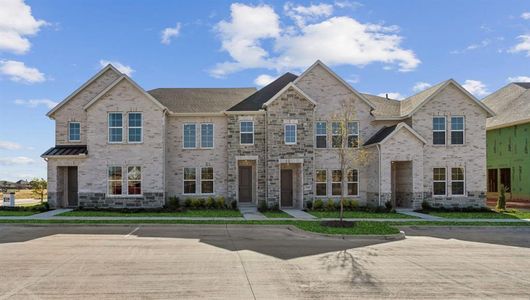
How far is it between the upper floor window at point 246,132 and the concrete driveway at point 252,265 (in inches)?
405

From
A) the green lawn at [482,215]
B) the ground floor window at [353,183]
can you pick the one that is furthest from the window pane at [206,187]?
the green lawn at [482,215]

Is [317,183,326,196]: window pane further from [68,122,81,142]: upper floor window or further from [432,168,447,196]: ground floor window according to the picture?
[68,122,81,142]: upper floor window

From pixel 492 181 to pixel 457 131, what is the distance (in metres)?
12.1

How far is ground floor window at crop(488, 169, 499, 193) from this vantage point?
35.3 m

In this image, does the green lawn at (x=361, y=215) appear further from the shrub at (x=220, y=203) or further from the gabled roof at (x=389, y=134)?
the shrub at (x=220, y=203)

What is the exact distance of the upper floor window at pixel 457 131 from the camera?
87.4 feet

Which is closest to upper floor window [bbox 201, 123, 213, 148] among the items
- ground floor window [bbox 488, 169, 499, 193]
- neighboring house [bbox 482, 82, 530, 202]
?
neighboring house [bbox 482, 82, 530, 202]

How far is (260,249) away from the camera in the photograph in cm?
1311

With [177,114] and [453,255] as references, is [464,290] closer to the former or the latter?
[453,255]

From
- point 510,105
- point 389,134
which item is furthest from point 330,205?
point 510,105

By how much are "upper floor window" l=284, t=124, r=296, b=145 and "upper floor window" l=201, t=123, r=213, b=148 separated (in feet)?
16.0

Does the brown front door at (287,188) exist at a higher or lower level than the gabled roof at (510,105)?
lower

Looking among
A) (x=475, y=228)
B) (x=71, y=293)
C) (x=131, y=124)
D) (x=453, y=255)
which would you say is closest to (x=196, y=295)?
(x=71, y=293)

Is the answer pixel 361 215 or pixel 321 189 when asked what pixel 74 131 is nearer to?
pixel 321 189
